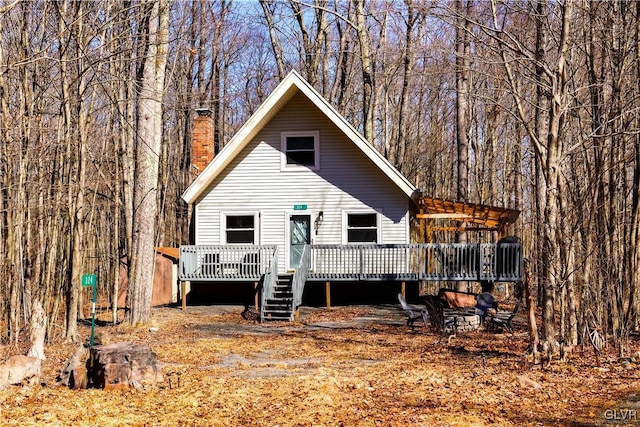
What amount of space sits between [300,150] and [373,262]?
429 centimetres

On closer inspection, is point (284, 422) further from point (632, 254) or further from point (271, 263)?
point (271, 263)

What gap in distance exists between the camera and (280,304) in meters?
18.1

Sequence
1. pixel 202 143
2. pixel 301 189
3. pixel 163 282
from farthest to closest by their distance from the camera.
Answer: pixel 202 143 < pixel 163 282 < pixel 301 189

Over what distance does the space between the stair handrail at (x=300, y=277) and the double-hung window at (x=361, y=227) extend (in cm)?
189

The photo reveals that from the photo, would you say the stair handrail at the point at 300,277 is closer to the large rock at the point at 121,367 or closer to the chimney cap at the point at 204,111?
the chimney cap at the point at 204,111

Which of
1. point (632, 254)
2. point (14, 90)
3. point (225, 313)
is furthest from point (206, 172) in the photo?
point (632, 254)

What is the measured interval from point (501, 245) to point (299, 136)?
275 inches

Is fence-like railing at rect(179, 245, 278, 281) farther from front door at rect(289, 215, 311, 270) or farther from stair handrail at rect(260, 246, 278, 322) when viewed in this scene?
front door at rect(289, 215, 311, 270)

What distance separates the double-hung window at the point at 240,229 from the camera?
21672 mm

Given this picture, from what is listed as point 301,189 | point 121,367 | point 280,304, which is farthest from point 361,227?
point 121,367

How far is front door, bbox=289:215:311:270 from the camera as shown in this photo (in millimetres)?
21312

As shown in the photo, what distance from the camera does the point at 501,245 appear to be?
19.1m

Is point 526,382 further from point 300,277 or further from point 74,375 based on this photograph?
point 300,277

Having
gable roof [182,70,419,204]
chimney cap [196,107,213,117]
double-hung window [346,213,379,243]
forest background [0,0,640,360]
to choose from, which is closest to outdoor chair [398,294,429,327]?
forest background [0,0,640,360]
